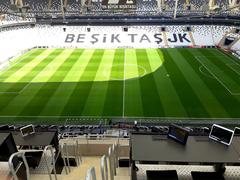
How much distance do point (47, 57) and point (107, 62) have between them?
312 inches

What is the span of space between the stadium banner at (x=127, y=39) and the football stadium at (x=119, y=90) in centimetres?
15

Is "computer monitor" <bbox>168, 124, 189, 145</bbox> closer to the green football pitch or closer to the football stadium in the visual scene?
the football stadium

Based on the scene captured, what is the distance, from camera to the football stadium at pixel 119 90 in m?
6.25

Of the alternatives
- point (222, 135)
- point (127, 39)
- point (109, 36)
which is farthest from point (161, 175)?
point (109, 36)

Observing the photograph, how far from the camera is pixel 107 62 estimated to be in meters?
31.0

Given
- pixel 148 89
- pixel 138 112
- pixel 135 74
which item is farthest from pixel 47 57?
pixel 138 112

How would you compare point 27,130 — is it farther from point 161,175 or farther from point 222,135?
point 222,135

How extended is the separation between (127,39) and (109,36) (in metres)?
2.82

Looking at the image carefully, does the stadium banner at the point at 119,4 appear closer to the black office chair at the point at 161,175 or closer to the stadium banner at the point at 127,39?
the stadium banner at the point at 127,39

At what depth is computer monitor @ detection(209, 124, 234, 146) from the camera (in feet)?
20.2

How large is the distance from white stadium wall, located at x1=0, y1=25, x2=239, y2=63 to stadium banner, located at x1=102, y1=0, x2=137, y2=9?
309 cm

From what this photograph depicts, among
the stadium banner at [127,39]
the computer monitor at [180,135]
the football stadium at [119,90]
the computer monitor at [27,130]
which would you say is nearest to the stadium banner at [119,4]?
the football stadium at [119,90]

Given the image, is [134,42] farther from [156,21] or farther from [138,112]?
[138,112]

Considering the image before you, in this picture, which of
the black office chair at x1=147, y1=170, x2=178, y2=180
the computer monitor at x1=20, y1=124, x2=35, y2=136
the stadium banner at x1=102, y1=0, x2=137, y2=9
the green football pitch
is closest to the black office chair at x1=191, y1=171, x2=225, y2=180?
the black office chair at x1=147, y1=170, x2=178, y2=180
